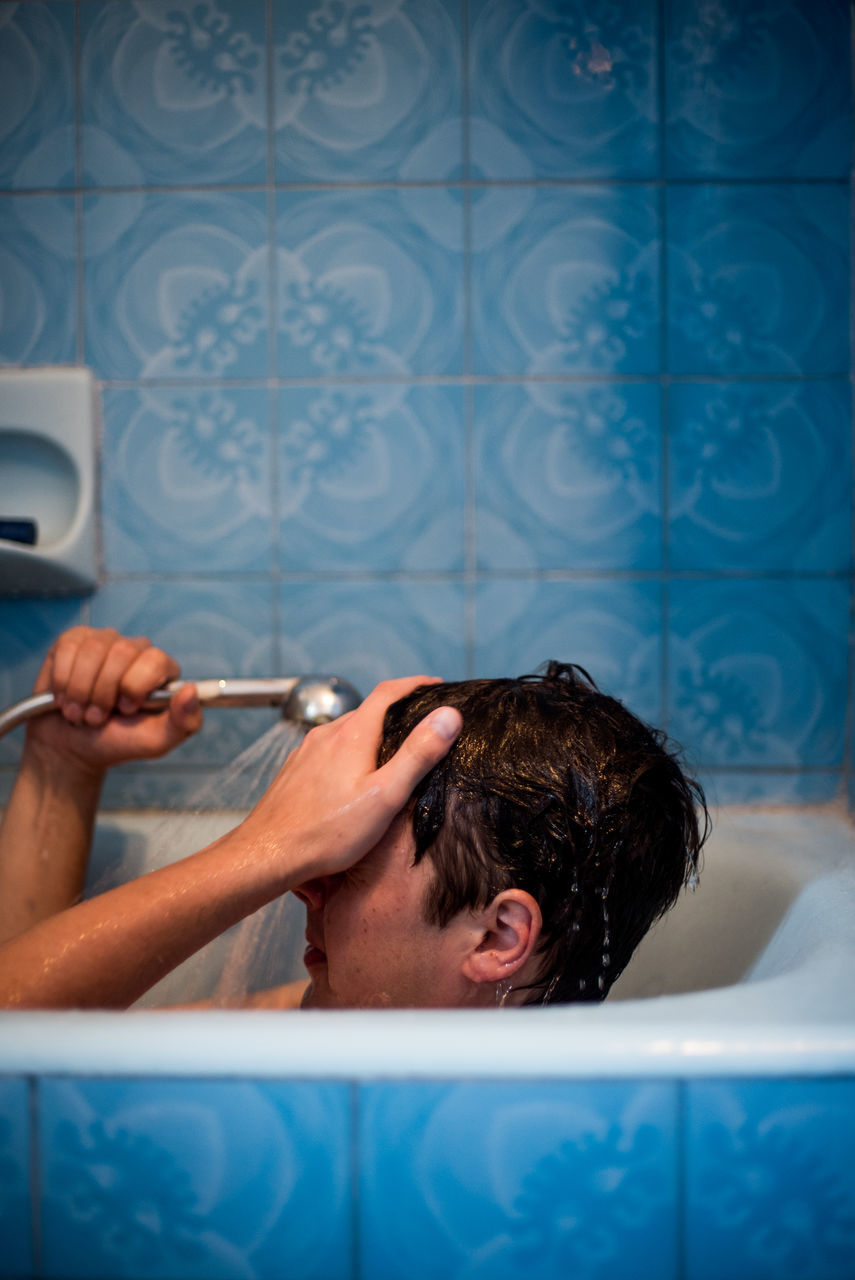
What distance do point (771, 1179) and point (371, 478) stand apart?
3.23 ft

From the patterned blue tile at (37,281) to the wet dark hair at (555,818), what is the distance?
2.95 feet

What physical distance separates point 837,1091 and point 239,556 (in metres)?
1.02

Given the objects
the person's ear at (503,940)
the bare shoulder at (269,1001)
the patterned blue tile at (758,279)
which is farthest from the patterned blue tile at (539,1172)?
the patterned blue tile at (758,279)

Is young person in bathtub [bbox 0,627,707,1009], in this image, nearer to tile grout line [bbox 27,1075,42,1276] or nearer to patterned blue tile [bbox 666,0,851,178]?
tile grout line [bbox 27,1075,42,1276]

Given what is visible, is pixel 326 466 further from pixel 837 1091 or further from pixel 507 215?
pixel 837 1091

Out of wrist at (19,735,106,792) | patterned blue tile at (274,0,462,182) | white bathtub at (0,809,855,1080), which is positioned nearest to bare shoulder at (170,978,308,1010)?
wrist at (19,735,106,792)

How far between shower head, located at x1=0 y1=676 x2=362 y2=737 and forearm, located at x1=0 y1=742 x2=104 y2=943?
9 centimetres

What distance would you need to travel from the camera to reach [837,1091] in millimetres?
515

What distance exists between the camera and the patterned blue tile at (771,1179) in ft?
1.68

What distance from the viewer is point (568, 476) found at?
1.26 m

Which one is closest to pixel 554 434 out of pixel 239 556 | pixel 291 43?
pixel 239 556

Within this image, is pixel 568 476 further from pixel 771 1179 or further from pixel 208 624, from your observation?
pixel 771 1179

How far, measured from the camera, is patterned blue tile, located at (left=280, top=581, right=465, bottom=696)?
1.28m

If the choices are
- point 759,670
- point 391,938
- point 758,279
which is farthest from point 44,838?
point 758,279
